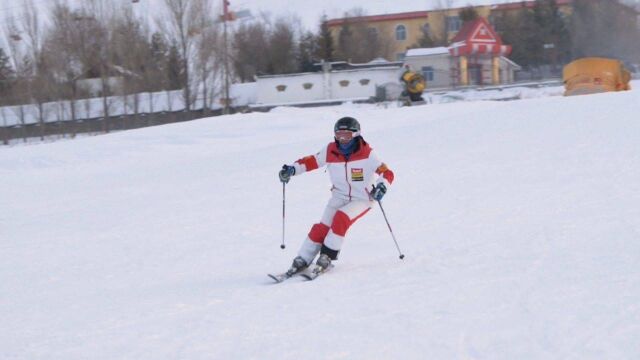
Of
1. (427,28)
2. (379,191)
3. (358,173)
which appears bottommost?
(379,191)

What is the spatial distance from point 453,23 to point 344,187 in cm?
5969

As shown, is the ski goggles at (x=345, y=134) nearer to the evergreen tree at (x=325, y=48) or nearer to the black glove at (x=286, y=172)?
the black glove at (x=286, y=172)

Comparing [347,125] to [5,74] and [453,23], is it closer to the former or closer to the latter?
[5,74]

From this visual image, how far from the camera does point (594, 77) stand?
91.7ft

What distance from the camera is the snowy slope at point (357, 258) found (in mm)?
4926

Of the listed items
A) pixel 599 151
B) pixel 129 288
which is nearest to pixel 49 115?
pixel 599 151

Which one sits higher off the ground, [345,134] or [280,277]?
[345,134]

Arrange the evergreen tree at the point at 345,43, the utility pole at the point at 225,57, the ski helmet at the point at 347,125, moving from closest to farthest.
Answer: the ski helmet at the point at 347,125 → the utility pole at the point at 225,57 → the evergreen tree at the point at 345,43

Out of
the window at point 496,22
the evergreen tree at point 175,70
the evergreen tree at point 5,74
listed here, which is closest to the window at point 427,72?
the window at point 496,22

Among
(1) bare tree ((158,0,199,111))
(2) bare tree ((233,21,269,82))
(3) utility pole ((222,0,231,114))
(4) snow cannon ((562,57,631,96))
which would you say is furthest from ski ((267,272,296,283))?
(2) bare tree ((233,21,269,82))

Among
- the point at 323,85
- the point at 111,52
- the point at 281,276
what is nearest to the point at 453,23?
the point at 323,85

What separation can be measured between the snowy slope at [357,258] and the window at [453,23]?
4733 centimetres

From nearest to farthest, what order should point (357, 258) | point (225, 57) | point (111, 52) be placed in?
point (357, 258) < point (225, 57) < point (111, 52)

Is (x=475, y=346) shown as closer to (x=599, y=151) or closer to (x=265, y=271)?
(x=265, y=271)
